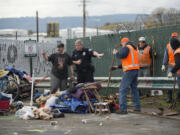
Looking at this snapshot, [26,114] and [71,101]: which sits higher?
[71,101]

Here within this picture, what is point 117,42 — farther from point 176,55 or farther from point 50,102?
point 176,55

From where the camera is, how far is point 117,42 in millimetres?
15492

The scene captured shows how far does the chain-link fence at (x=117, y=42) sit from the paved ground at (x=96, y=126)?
378 centimetres

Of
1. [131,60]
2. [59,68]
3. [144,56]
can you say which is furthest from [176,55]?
[59,68]

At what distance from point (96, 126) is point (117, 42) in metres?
6.92

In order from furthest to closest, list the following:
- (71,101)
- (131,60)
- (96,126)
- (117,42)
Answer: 1. (117,42)
2. (71,101)
3. (131,60)
4. (96,126)

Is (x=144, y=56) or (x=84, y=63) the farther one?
(x=144, y=56)

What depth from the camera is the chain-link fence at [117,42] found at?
44.9 ft

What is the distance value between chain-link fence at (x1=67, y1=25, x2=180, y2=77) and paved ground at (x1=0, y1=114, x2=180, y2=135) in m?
3.78

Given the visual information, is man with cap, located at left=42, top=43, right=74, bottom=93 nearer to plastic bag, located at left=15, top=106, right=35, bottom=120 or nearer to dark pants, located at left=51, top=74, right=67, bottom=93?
dark pants, located at left=51, top=74, right=67, bottom=93

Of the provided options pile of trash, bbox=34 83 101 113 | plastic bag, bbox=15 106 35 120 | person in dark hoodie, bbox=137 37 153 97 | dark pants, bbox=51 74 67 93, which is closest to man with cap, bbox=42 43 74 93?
dark pants, bbox=51 74 67 93

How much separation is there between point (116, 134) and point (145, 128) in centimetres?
97

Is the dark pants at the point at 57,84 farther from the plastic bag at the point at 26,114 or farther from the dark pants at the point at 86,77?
the plastic bag at the point at 26,114


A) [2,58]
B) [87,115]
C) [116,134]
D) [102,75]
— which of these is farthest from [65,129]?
[2,58]
